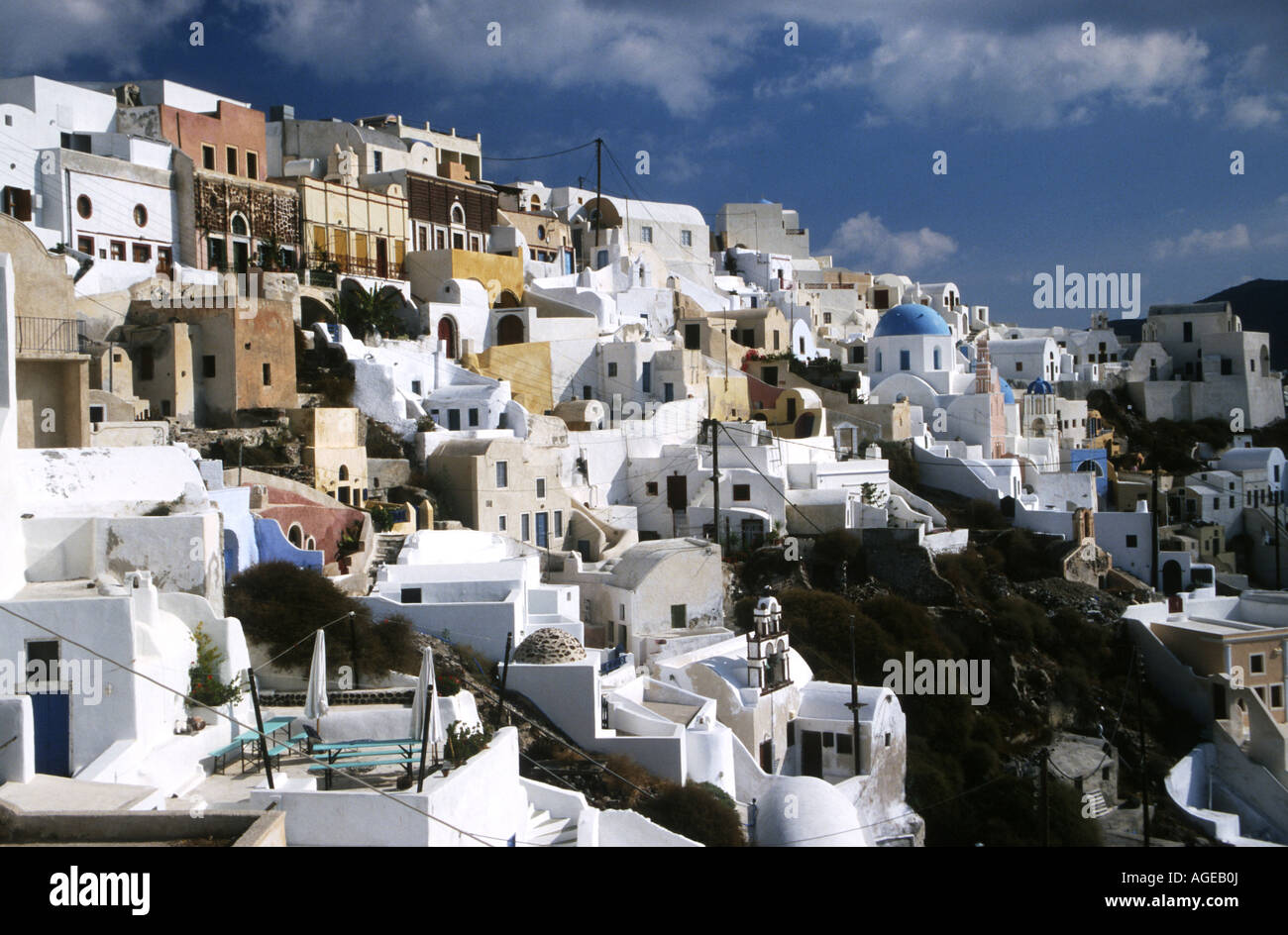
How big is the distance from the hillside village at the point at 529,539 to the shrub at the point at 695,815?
58 millimetres

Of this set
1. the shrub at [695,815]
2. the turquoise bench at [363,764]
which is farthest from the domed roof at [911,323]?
the turquoise bench at [363,764]

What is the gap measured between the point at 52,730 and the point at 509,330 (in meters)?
15.1

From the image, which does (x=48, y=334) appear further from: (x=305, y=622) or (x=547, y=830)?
(x=547, y=830)

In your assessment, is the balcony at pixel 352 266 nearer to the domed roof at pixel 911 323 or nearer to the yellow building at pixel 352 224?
the yellow building at pixel 352 224

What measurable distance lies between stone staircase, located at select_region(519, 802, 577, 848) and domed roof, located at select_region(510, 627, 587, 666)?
2633 millimetres

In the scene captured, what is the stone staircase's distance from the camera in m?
8.15

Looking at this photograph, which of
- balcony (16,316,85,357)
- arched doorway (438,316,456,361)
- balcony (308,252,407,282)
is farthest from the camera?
arched doorway (438,316,456,361)

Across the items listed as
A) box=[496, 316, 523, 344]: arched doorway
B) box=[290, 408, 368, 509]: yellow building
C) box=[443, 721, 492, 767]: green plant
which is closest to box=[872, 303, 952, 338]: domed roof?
box=[496, 316, 523, 344]: arched doorway

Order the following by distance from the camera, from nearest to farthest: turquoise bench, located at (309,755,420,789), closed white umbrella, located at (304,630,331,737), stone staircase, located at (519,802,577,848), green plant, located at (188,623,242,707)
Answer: turquoise bench, located at (309,755,420,789) < stone staircase, located at (519,802,577,848) < green plant, located at (188,623,242,707) < closed white umbrella, located at (304,630,331,737)

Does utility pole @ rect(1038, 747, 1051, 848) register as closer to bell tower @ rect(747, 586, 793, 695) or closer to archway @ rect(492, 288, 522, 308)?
bell tower @ rect(747, 586, 793, 695)

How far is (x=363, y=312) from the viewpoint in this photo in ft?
65.0

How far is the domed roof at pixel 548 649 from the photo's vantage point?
11.3 m

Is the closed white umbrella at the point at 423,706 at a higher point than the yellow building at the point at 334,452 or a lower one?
lower

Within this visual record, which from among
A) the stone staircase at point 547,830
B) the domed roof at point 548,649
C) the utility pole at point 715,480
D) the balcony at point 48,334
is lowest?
the stone staircase at point 547,830
